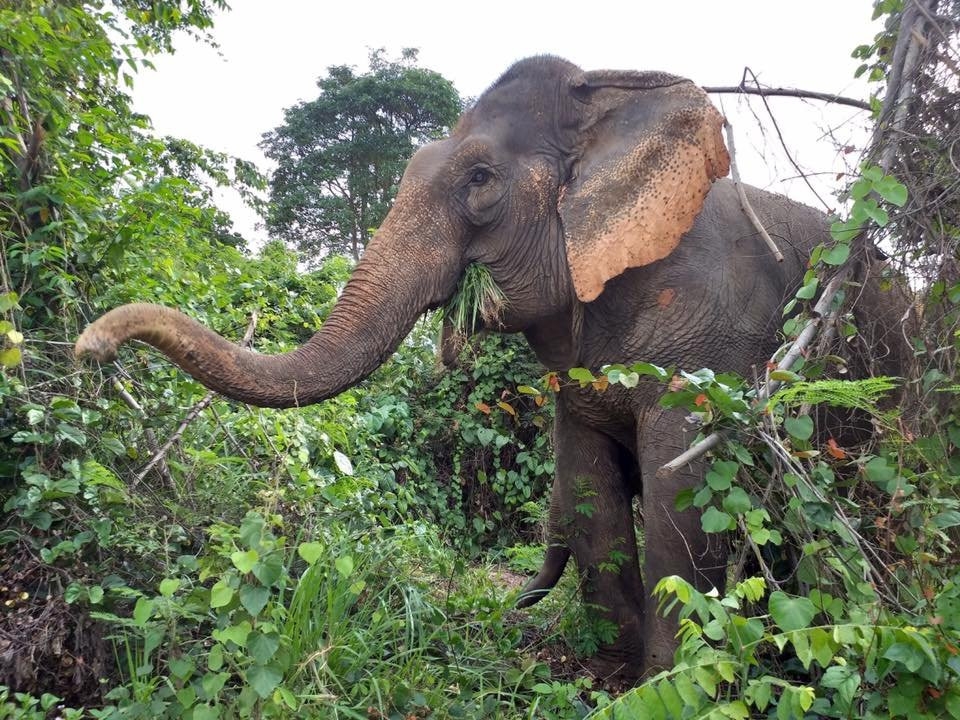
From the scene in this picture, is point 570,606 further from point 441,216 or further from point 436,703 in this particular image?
point 441,216

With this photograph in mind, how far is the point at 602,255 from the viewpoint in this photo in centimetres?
348

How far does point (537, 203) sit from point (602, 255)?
0.43 metres

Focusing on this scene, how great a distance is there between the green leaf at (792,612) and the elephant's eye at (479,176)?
89.3 inches

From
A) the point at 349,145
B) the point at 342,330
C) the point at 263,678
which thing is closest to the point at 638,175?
the point at 342,330

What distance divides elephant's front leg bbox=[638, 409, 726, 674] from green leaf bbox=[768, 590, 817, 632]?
4.25 feet

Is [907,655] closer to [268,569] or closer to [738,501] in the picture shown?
[738,501]

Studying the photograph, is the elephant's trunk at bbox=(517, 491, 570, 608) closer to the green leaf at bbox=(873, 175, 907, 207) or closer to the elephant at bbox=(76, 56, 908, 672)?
the elephant at bbox=(76, 56, 908, 672)

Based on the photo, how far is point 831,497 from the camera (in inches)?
95.4

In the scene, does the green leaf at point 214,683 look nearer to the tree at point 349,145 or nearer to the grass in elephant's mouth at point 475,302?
the grass in elephant's mouth at point 475,302

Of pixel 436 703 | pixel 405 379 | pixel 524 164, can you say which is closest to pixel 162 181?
pixel 524 164

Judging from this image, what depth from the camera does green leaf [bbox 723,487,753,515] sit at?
2.23 meters

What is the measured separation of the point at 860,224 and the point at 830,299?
0.26 metres

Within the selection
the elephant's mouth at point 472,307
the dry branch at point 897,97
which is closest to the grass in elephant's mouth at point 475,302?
the elephant's mouth at point 472,307

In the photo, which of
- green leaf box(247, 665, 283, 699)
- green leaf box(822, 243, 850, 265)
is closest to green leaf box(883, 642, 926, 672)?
green leaf box(822, 243, 850, 265)
